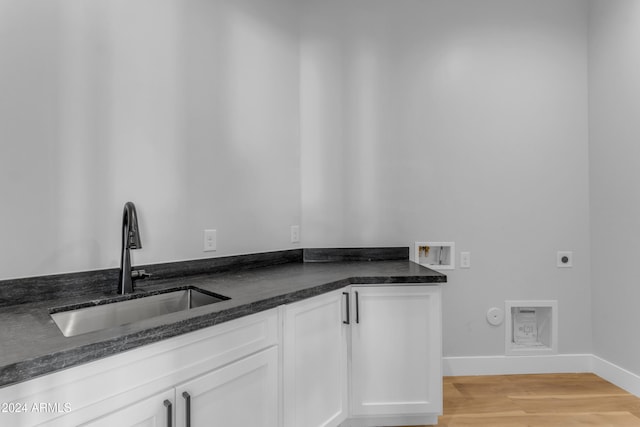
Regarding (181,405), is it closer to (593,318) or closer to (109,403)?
(109,403)

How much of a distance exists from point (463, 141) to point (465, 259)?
2.70ft

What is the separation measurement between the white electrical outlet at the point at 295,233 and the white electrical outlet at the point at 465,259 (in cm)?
114

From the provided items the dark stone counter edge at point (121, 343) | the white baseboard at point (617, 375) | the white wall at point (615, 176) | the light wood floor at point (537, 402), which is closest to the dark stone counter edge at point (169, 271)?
the dark stone counter edge at point (121, 343)

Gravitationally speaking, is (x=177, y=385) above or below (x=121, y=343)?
below

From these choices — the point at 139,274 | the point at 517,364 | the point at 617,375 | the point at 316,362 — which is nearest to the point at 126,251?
the point at 139,274

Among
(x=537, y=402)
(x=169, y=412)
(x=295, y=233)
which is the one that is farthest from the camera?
(x=295, y=233)

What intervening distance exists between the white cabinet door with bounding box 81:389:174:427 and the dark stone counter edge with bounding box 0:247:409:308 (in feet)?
2.11

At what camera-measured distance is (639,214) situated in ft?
7.51

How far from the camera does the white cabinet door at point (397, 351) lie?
1980 mm

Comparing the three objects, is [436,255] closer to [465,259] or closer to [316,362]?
[465,259]

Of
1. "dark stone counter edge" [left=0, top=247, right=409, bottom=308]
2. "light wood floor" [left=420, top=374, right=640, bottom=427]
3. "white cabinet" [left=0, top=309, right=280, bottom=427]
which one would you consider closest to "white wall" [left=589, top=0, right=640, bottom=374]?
"light wood floor" [left=420, top=374, right=640, bottom=427]

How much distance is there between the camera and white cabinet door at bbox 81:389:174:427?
3.29 ft

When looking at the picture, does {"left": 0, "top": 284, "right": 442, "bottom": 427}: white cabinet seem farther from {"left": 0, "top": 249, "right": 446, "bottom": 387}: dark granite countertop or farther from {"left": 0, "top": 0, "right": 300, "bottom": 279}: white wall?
{"left": 0, "top": 0, "right": 300, "bottom": 279}: white wall

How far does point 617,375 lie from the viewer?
247cm
